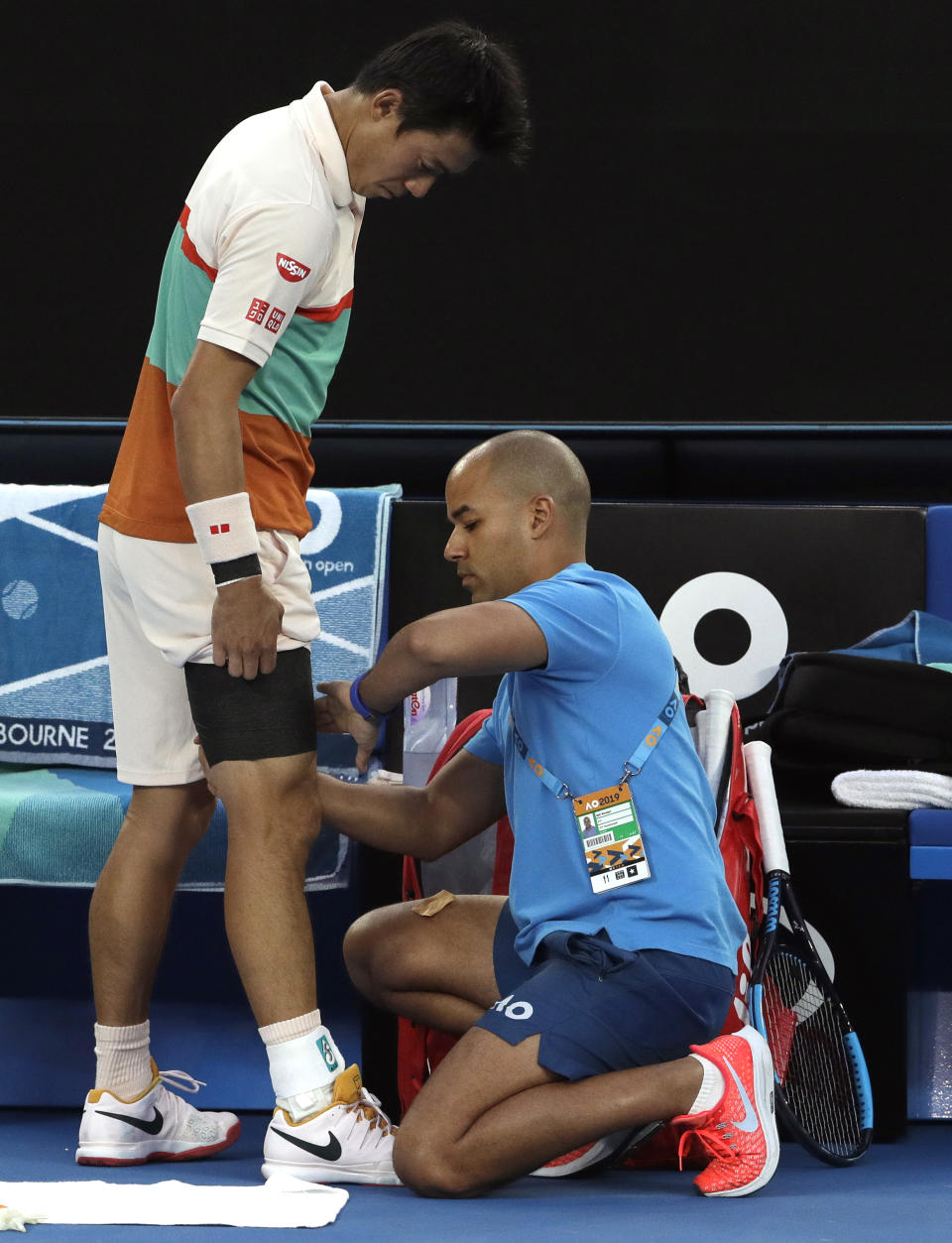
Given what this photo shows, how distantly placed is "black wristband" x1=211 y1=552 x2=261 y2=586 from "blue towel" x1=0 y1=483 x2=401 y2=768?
2.64 ft

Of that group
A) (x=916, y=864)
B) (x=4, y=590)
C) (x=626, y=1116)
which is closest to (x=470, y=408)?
(x=4, y=590)

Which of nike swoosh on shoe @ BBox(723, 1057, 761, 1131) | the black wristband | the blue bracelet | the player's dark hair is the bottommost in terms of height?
nike swoosh on shoe @ BBox(723, 1057, 761, 1131)

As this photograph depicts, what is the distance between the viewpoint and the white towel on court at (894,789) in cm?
199

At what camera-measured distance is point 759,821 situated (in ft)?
6.37

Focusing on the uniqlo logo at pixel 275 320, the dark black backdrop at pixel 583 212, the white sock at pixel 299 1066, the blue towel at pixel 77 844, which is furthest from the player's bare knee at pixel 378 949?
the dark black backdrop at pixel 583 212

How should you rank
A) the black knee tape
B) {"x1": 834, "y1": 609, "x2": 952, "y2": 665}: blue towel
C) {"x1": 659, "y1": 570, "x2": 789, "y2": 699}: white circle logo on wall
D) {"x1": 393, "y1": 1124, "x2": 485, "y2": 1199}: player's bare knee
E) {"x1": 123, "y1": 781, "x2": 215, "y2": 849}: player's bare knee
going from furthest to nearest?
{"x1": 659, "y1": 570, "x2": 789, "y2": 699}: white circle logo on wall → {"x1": 834, "y1": 609, "x2": 952, "y2": 665}: blue towel → {"x1": 123, "y1": 781, "x2": 215, "y2": 849}: player's bare knee → the black knee tape → {"x1": 393, "y1": 1124, "x2": 485, "y2": 1199}: player's bare knee

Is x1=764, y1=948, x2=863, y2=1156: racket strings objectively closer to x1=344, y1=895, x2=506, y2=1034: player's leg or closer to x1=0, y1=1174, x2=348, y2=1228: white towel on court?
x1=344, y1=895, x2=506, y2=1034: player's leg

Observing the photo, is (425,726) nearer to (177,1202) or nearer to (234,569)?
(234,569)

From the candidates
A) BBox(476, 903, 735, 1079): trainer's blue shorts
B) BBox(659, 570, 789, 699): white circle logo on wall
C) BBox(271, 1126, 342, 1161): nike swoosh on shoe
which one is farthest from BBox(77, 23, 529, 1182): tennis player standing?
BBox(659, 570, 789, 699): white circle logo on wall

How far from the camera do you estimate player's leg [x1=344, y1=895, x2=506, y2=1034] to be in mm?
1848

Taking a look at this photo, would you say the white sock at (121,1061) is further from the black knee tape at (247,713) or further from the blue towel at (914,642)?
the blue towel at (914,642)

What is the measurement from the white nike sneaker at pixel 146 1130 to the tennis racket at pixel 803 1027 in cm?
68

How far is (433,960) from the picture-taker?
1858 millimetres

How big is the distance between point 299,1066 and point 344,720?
15.4 inches
